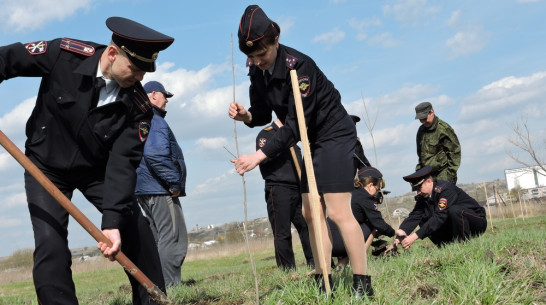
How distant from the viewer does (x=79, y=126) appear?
140 inches

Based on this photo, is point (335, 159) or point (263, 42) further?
point (335, 159)

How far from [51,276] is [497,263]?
141 inches

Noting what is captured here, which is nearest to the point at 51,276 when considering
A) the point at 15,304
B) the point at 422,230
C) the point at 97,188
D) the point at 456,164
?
the point at 97,188

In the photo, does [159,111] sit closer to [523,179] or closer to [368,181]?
[368,181]

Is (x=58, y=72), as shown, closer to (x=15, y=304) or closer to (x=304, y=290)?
(x=304, y=290)

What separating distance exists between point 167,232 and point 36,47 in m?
3.81

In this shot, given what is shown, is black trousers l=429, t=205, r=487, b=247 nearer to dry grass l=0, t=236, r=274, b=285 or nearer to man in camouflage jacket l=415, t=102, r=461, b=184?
man in camouflage jacket l=415, t=102, r=461, b=184

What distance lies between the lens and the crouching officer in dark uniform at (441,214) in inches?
296

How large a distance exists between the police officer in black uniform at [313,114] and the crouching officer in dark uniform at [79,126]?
0.68 m

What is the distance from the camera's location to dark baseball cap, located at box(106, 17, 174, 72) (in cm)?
339

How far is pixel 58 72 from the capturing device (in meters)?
3.56

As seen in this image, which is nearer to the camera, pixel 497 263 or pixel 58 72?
pixel 58 72

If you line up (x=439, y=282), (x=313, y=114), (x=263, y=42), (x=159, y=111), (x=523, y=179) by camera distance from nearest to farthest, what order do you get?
1. (x=263, y=42)
2. (x=313, y=114)
3. (x=439, y=282)
4. (x=159, y=111)
5. (x=523, y=179)

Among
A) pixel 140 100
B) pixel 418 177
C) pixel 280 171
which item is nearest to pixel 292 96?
pixel 140 100
